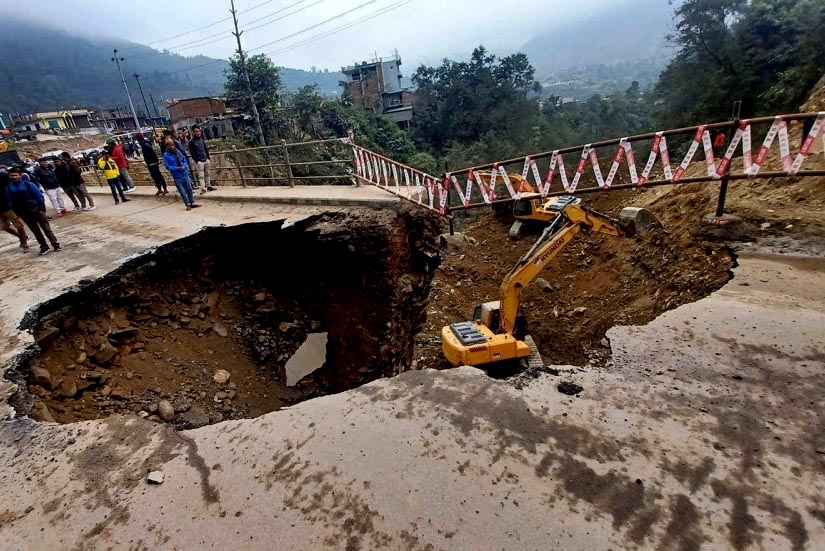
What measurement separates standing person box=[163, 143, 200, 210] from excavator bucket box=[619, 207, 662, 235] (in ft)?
26.7

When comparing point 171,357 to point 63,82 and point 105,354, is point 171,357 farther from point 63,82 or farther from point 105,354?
point 63,82

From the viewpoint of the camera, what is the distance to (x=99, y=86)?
126688mm

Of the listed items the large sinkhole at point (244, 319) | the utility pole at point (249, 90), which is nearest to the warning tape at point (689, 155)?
the large sinkhole at point (244, 319)

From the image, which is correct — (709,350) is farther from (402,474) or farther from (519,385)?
(402,474)

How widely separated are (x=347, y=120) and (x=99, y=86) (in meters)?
139

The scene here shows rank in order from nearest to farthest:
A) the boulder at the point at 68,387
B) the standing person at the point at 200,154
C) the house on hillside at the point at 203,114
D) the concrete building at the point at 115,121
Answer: the boulder at the point at 68,387, the standing person at the point at 200,154, the house on hillside at the point at 203,114, the concrete building at the point at 115,121

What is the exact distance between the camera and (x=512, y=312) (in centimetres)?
466

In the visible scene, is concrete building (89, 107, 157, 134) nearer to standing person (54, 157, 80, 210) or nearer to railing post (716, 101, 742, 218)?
standing person (54, 157, 80, 210)

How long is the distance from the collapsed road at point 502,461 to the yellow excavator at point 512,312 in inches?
31.1

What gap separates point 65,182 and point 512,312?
37.2 feet

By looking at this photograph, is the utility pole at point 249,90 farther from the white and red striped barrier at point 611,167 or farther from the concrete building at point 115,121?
the concrete building at point 115,121

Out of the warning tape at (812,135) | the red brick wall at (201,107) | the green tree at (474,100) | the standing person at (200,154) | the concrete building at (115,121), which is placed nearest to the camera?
the warning tape at (812,135)

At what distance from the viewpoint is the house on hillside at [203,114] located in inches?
1361

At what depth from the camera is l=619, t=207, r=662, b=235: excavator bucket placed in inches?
225
